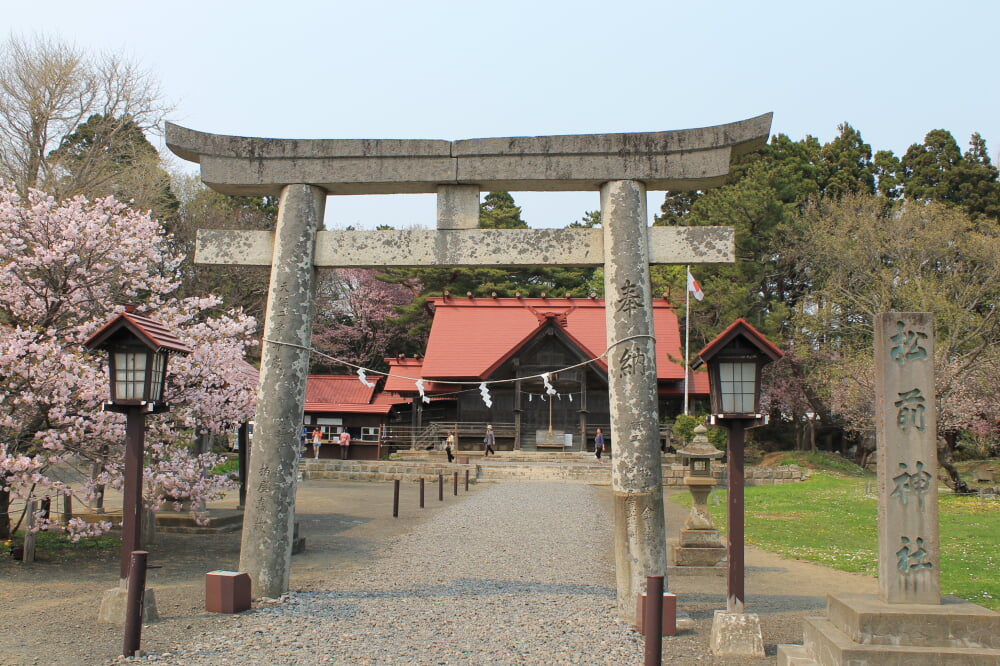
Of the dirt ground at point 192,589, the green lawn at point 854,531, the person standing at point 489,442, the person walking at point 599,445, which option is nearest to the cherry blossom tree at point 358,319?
the person standing at point 489,442

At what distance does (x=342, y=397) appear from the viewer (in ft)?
116

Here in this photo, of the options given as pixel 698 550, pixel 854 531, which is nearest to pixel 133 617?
pixel 698 550

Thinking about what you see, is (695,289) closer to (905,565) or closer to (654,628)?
(905,565)

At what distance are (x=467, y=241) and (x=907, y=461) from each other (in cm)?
459

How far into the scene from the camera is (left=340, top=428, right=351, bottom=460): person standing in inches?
1320

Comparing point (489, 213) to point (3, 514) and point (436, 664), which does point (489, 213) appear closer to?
point (3, 514)

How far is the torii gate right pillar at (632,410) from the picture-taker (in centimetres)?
757

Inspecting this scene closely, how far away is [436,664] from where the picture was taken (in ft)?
→ 20.5

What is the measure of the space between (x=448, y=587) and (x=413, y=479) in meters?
18.3

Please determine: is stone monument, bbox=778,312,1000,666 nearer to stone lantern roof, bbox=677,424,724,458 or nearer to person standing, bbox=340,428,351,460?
stone lantern roof, bbox=677,424,724,458

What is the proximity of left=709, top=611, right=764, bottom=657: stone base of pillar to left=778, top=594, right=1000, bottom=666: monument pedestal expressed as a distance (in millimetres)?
1125

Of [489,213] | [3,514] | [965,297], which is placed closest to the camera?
[3,514]

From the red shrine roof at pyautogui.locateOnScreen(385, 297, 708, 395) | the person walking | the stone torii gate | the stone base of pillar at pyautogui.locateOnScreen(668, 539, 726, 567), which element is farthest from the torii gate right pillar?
the red shrine roof at pyautogui.locateOnScreen(385, 297, 708, 395)

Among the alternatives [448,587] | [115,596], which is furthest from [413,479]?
[115,596]
